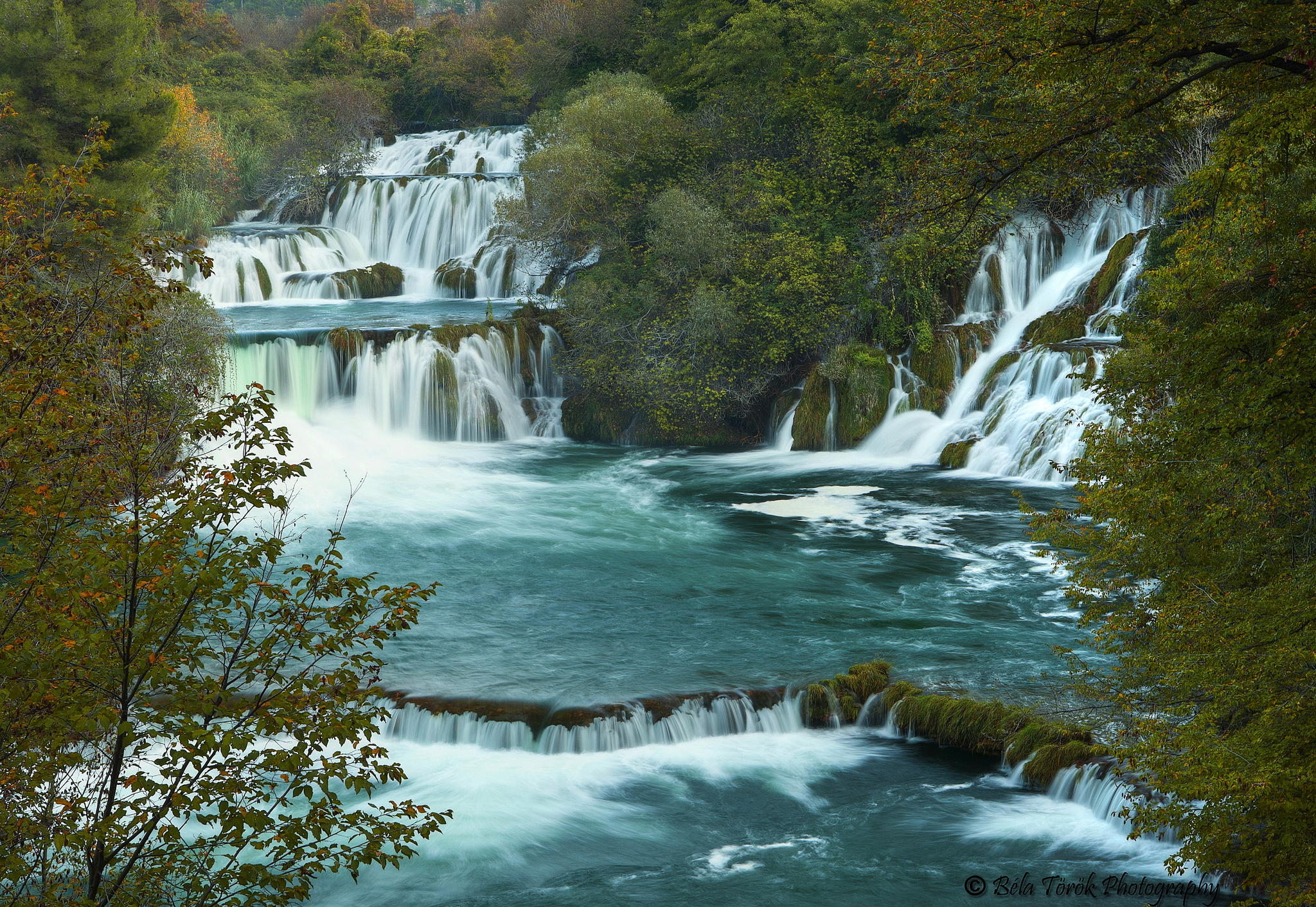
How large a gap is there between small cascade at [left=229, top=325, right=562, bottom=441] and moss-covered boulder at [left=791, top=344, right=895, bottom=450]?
749 centimetres

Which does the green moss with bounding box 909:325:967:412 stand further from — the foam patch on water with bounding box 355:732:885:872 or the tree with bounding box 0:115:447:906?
the tree with bounding box 0:115:447:906

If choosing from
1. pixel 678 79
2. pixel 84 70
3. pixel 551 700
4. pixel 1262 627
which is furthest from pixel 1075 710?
pixel 678 79

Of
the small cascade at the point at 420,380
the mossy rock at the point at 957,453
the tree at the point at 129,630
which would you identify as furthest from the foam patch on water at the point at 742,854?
the small cascade at the point at 420,380

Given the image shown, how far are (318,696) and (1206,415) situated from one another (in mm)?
6183

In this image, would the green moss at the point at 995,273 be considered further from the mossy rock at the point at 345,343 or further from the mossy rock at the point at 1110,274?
the mossy rock at the point at 345,343

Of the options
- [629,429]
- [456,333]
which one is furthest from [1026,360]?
[456,333]

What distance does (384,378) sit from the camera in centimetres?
2944

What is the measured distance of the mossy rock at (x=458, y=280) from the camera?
126ft

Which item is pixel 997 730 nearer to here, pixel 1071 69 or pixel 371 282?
pixel 1071 69

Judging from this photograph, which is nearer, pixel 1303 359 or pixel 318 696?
pixel 318 696

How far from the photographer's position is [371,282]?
3819cm

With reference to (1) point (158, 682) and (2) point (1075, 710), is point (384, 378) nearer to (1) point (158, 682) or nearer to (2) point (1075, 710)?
(2) point (1075, 710)

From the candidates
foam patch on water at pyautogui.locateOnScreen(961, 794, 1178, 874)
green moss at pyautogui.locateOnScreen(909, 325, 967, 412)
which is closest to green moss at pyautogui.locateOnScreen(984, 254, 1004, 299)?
green moss at pyautogui.locateOnScreen(909, 325, 967, 412)

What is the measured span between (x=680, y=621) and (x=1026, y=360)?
12.8 meters
